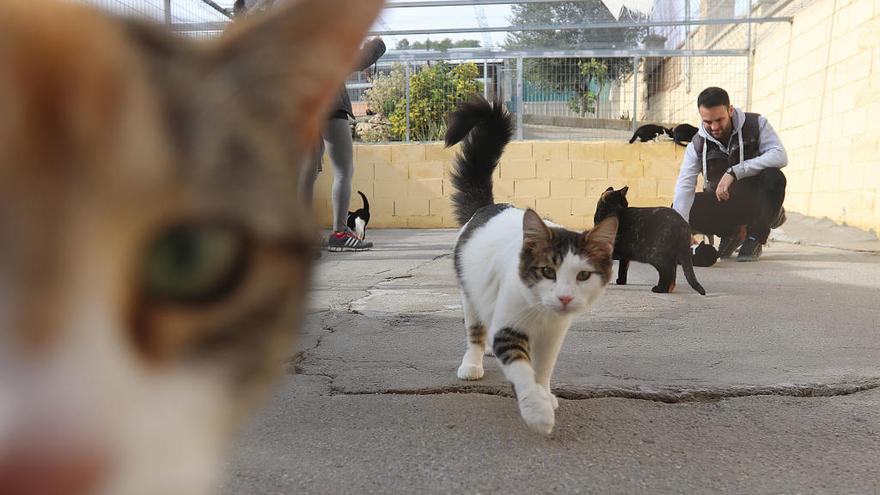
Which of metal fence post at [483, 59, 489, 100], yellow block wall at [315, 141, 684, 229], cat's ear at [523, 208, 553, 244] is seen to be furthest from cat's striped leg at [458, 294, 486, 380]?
metal fence post at [483, 59, 489, 100]

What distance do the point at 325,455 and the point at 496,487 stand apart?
13.1 inches

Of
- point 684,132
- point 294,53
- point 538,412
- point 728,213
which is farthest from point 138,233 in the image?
point 684,132

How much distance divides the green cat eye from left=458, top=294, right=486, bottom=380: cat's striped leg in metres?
1.45

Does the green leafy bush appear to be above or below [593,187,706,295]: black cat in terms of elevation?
above

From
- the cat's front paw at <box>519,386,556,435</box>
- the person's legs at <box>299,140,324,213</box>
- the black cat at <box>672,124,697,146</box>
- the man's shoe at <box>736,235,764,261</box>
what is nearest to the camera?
the person's legs at <box>299,140,324,213</box>

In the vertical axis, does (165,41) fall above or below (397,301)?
above

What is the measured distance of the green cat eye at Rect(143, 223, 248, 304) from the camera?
330 millimetres

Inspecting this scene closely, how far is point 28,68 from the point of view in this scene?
0.92 feet

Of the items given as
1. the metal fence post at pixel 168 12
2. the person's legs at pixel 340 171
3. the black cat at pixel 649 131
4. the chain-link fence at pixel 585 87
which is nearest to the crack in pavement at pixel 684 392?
the metal fence post at pixel 168 12

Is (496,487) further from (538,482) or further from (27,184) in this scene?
(27,184)

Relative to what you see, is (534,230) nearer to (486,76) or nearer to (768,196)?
(768,196)

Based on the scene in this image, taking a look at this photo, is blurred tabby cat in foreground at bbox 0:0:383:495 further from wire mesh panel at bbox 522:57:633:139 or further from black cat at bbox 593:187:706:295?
wire mesh panel at bbox 522:57:633:139

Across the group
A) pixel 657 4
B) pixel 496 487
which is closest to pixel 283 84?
pixel 496 487

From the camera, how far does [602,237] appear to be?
1827mm
